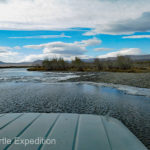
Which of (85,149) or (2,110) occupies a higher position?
(85,149)

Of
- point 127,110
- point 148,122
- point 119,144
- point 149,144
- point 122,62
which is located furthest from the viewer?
point 122,62

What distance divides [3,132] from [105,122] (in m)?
2.78

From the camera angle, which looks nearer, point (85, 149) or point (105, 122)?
point (85, 149)

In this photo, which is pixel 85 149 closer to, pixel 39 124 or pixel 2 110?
pixel 39 124

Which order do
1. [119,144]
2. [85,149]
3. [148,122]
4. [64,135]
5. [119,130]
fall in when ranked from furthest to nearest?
1. [148,122]
2. [119,130]
3. [64,135]
4. [119,144]
5. [85,149]

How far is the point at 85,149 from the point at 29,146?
1087 mm

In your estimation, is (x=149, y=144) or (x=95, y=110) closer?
(x=149, y=144)

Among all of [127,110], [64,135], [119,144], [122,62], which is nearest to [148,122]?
[127,110]

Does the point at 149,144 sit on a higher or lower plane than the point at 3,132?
lower

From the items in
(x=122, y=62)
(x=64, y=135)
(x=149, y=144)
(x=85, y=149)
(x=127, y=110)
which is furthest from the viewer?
(x=122, y=62)

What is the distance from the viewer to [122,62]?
7412 cm

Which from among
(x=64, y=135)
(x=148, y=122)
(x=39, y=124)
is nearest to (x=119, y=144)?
(x=64, y=135)

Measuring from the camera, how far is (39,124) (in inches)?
143

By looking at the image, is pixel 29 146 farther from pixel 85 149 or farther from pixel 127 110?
pixel 127 110
